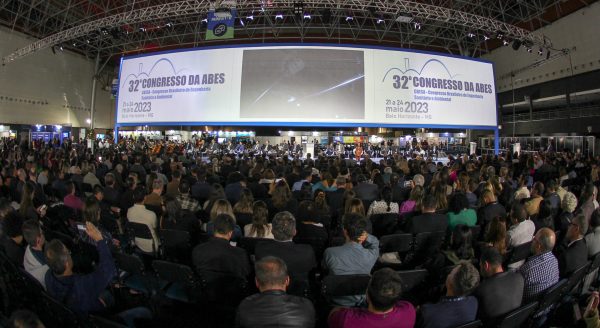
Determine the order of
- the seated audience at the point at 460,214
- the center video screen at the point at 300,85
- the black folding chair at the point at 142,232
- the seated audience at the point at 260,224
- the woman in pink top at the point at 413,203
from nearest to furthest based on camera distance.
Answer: the seated audience at the point at 260,224
the black folding chair at the point at 142,232
the seated audience at the point at 460,214
the woman in pink top at the point at 413,203
the center video screen at the point at 300,85

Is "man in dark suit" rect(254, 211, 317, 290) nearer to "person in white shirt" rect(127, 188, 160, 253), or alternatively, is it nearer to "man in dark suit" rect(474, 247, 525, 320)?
"man in dark suit" rect(474, 247, 525, 320)

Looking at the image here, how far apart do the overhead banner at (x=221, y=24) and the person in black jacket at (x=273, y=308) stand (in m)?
14.3

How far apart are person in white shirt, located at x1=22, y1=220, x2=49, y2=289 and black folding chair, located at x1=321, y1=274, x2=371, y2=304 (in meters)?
2.25

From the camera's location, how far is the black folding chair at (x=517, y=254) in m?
3.91

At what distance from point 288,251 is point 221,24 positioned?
14.1 metres

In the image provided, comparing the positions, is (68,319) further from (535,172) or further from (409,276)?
(535,172)

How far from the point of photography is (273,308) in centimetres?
215

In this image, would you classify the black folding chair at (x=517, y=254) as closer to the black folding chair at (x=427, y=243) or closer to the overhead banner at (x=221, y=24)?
the black folding chair at (x=427, y=243)

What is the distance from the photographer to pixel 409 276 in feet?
10.7

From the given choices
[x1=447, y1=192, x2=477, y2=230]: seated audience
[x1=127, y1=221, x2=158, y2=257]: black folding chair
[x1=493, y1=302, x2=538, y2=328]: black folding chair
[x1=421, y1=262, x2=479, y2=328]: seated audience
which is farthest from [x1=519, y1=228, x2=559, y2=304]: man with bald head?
[x1=127, y1=221, x2=158, y2=257]: black folding chair

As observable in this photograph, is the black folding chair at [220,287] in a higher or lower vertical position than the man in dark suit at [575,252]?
lower

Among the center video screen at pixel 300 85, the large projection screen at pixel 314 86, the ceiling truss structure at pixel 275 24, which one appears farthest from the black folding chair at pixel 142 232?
the ceiling truss structure at pixel 275 24

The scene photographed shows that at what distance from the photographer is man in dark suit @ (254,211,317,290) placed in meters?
3.27

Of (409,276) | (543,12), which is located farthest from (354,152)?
(409,276)
